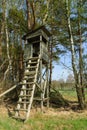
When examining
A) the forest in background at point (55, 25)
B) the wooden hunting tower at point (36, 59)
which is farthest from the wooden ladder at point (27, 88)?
the forest in background at point (55, 25)

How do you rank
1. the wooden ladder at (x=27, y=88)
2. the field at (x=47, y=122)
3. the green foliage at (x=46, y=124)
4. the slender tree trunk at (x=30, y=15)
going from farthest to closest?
the slender tree trunk at (x=30, y=15), the wooden ladder at (x=27, y=88), the field at (x=47, y=122), the green foliage at (x=46, y=124)

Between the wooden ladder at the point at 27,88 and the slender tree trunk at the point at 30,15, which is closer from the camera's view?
the wooden ladder at the point at 27,88

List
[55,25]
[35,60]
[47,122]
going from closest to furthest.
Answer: [47,122], [35,60], [55,25]

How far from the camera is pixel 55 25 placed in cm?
1820

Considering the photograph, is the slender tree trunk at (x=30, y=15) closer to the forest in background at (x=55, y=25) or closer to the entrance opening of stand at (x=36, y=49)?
the forest in background at (x=55, y=25)

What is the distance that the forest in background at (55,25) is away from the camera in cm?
1445

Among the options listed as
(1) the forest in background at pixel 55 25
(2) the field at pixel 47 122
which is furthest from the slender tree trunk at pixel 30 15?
(2) the field at pixel 47 122

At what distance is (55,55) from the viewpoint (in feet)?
68.1

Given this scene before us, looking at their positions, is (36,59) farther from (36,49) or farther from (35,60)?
(36,49)

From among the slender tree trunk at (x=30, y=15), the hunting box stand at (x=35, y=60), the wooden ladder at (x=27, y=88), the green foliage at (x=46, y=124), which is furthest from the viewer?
the slender tree trunk at (x=30, y=15)

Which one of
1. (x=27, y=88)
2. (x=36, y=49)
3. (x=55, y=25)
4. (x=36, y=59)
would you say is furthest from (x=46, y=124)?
(x=55, y=25)

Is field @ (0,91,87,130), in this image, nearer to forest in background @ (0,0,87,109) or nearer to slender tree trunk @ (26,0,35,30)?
forest in background @ (0,0,87,109)

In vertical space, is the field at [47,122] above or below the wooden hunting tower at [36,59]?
below

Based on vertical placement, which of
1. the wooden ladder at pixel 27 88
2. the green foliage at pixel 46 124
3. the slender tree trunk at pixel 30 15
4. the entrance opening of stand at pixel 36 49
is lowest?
the green foliage at pixel 46 124
